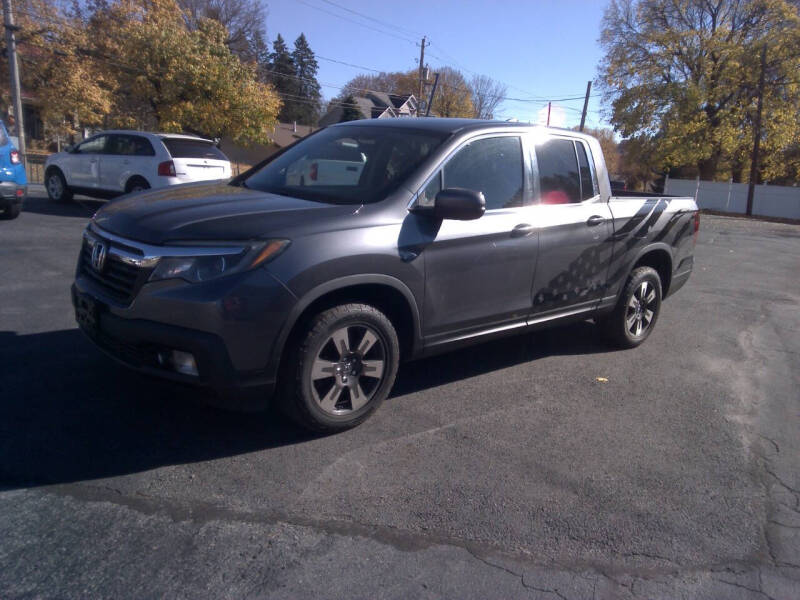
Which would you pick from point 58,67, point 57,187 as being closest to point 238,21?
point 58,67

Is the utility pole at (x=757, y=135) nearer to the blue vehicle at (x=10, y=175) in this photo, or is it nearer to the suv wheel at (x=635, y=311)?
the suv wheel at (x=635, y=311)

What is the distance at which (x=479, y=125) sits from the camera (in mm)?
4574

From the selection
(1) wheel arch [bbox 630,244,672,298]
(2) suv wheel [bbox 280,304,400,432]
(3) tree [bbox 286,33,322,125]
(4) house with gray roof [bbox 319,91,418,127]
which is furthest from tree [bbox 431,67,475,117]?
(2) suv wheel [bbox 280,304,400,432]

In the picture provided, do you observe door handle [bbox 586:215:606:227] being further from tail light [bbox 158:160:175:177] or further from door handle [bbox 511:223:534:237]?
tail light [bbox 158:160:175:177]

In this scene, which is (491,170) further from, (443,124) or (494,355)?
(494,355)

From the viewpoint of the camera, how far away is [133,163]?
12.3 m

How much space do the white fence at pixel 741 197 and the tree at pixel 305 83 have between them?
45.8 meters

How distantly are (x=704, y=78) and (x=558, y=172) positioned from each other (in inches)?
1473

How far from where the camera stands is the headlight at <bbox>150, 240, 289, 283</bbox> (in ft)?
10.9

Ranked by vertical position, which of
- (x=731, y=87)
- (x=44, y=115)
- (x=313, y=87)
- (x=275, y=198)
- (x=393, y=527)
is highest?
(x=313, y=87)

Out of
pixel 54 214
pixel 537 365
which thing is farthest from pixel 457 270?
pixel 54 214

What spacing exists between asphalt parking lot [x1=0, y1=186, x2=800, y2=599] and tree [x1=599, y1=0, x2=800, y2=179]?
116 ft

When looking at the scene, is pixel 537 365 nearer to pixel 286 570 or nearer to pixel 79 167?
pixel 286 570

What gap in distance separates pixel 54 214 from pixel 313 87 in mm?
72340
